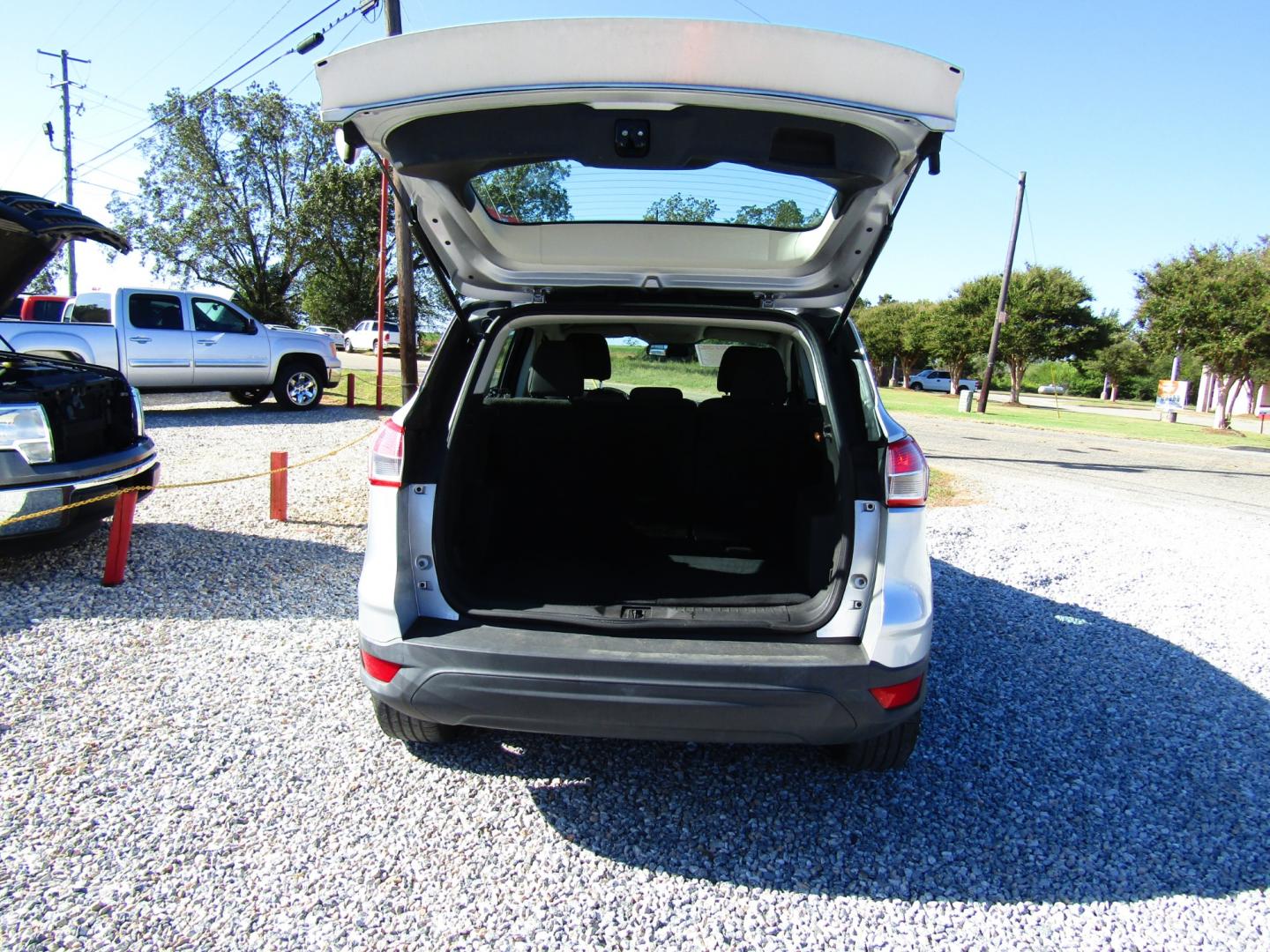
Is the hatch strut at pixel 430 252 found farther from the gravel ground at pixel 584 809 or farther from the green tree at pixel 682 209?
the gravel ground at pixel 584 809

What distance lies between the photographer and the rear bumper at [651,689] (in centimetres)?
208

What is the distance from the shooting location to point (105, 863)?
2135mm

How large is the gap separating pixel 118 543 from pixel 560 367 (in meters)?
2.77

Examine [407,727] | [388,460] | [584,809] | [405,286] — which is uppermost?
[405,286]

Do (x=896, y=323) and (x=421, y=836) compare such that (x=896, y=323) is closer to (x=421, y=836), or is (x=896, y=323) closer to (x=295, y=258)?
(x=295, y=258)

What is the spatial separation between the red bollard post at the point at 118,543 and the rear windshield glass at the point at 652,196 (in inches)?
119

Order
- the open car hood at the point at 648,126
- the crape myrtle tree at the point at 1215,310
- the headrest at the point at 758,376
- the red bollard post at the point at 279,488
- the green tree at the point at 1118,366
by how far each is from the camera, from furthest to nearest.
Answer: the green tree at the point at 1118,366, the crape myrtle tree at the point at 1215,310, the red bollard post at the point at 279,488, the headrest at the point at 758,376, the open car hood at the point at 648,126

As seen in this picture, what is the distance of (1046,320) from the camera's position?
3359 cm

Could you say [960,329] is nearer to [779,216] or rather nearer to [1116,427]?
[1116,427]

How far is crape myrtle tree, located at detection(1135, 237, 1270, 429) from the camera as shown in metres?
20.2

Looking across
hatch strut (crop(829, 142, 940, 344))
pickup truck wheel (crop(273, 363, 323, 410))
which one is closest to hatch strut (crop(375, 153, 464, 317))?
hatch strut (crop(829, 142, 940, 344))

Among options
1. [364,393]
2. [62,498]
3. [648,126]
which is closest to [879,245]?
[648,126]

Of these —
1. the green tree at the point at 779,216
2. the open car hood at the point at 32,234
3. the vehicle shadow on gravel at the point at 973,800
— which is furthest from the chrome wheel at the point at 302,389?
the green tree at the point at 779,216

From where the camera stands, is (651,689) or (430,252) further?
(430,252)
